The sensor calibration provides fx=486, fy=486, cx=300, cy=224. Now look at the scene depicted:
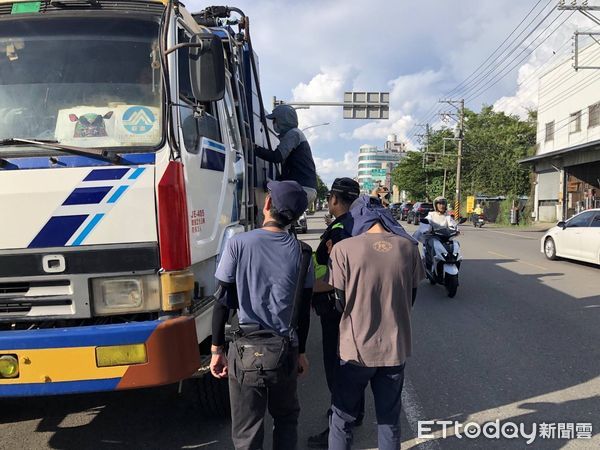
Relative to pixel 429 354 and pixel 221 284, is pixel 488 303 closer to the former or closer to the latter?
pixel 429 354

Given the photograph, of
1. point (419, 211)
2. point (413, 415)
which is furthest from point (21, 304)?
point (419, 211)

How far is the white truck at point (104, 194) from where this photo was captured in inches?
111

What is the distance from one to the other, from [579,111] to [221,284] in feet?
106

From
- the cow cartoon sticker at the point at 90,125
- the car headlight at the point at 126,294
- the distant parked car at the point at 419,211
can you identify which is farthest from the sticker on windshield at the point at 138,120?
the distant parked car at the point at 419,211

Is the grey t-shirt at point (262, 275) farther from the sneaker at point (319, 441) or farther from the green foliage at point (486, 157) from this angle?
the green foliage at point (486, 157)

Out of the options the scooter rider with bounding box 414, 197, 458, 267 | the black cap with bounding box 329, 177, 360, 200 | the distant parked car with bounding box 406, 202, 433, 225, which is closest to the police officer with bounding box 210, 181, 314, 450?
the black cap with bounding box 329, 177, 360, 200

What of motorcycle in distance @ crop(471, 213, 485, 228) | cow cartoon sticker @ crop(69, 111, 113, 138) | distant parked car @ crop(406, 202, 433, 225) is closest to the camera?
cow cartoon sticker @ crop(69, 111, 113, 138)

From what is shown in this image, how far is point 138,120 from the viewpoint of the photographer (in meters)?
3.13

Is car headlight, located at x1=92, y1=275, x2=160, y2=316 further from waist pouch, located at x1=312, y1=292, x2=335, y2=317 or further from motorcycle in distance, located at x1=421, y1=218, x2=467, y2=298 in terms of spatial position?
motorcycle in distance, located at x1=421, y1=218, x2=467, y2=298

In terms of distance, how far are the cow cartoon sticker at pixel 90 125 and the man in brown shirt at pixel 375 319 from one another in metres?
1.68

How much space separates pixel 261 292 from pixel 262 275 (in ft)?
0.31

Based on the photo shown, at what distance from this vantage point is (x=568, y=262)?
1318 centimetres

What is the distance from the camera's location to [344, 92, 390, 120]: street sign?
20.0m

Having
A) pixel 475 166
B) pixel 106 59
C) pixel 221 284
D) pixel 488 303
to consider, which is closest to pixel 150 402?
pixel 221 284
